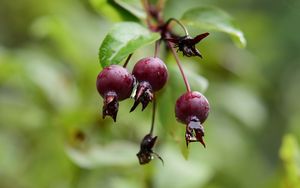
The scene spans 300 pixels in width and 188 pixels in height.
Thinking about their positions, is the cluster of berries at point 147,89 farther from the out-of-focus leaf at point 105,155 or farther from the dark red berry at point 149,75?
the out-of-focus leaf at point 105,155

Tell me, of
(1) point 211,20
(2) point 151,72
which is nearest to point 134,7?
(1) point 211,20

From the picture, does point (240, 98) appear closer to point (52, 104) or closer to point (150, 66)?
point (52, 104)

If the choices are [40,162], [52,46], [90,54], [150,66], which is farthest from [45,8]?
[150,66]

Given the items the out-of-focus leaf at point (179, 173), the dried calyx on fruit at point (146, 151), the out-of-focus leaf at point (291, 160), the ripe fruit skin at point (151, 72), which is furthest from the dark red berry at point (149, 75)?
the out-of-focus leaf at point (179, 173)

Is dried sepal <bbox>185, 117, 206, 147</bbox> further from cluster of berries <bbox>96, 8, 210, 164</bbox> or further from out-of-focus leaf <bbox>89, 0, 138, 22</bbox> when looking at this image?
out-of-focus leaf <bbox>89, 0, 138, 22</bbox>

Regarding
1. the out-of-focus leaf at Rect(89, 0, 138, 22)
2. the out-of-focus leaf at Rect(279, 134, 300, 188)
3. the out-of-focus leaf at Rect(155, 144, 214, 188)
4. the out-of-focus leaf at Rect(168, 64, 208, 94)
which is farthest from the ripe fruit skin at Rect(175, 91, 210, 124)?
the out-of-focus leaf at Rect(155, 144, 214, 188)

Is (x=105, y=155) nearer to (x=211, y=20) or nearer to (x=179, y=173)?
(x=179, y=173)
